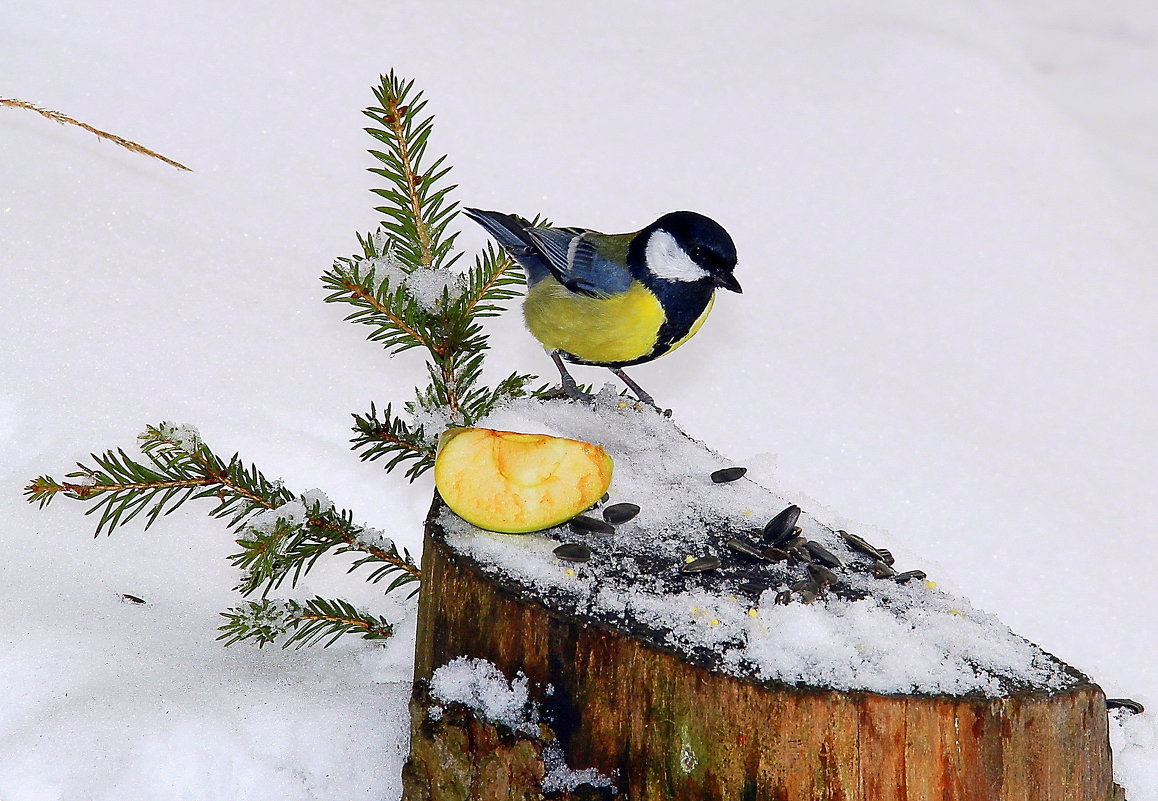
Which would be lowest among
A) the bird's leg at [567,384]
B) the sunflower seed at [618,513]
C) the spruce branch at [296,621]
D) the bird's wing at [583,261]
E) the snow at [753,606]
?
the spruce branch at [296,621]

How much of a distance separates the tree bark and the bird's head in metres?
0.63

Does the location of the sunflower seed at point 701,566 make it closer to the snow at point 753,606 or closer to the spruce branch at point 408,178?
the snow at point 753,606

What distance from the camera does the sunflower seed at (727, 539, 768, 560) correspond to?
131cm

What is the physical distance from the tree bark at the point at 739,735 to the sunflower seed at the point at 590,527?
163mm

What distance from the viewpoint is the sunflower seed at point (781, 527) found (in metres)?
1.35

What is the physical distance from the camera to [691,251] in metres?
1.63

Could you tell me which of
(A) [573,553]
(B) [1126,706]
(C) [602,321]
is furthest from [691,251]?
(B) [1126,706]

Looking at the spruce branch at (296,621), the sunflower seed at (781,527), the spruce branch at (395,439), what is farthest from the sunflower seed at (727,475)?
the spruce branch at (296,621)

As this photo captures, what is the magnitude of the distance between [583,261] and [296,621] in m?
0.69

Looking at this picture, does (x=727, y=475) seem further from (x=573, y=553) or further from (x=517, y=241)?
(x=517, y=241)

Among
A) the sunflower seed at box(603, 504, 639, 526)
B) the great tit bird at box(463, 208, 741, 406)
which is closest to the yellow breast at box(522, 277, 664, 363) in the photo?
the great tit bird at box(463, 208, 741, 406)

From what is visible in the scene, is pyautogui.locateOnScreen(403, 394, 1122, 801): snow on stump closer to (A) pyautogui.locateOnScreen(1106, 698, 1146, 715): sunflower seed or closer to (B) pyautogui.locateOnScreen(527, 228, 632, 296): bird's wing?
(A) pyautogui.locateOnScreen(1106, 698, 1146, 715): sunflower seed

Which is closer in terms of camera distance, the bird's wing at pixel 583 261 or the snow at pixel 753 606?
the snow at pixel 753 606

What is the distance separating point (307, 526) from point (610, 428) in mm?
483
